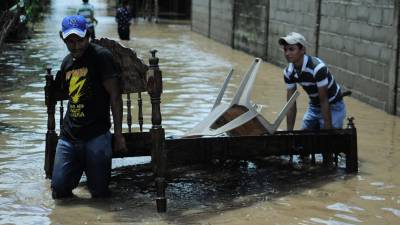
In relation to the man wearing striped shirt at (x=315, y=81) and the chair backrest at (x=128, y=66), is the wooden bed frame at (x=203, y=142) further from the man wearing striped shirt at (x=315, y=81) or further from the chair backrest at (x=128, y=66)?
the man wearing striped shirt at (x=315, y=81)

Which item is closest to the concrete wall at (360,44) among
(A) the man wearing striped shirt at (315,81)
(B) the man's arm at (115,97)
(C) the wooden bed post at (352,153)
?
(A) the man wearing striped shirt at (315,81)

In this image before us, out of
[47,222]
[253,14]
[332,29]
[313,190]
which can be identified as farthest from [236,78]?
[47,222]

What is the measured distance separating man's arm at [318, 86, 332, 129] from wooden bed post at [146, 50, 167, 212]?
1920mm

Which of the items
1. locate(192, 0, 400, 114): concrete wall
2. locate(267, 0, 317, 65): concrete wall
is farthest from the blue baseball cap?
locate(267, 0, 317, 65): concrete wall

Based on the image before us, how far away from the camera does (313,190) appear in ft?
23.0

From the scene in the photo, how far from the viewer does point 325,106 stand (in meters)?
7.41

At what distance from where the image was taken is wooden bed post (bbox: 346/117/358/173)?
7375mm

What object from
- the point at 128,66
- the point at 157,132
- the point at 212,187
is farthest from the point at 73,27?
the point at 212,187

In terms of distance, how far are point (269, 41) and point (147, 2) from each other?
69.7ft

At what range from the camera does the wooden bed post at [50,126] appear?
272 inches

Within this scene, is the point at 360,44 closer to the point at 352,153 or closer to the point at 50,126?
the point at 352,153

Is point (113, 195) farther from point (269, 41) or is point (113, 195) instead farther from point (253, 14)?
Result: point (253, 14)

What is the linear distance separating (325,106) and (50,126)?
269 cm

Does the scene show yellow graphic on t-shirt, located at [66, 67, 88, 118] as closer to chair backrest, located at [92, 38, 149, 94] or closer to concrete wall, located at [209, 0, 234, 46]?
chair backrest, located at [92, 38, 149, 94]
